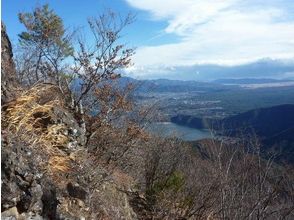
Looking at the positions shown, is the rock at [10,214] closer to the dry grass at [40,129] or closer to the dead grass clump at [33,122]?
the dry grass at [40,129]

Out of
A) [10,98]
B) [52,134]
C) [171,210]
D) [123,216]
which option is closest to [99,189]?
[123,216]

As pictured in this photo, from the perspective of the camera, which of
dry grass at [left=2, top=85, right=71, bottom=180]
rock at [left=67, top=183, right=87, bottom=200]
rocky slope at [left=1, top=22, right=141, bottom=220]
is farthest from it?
rock at [left=67, top=183, right=87, bottom=200]

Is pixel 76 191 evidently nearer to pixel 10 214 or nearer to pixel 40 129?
pixel 40 129

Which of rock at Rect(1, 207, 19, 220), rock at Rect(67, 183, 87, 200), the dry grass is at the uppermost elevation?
the dry grass

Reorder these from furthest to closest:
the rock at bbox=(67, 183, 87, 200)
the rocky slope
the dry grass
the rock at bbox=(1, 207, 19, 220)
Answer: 1. the rock at bbox=(67, 183, 87, 200)
2. the dry grass
3. the rocky slope
4. the rock at bbox=(1, 207, 19, 220)

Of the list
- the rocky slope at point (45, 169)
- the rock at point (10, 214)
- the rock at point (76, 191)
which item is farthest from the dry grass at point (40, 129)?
the rock at point (10, 214)

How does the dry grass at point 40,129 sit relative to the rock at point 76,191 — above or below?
above

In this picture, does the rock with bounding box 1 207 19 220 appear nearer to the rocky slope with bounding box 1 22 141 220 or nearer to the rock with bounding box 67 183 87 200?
the rocky slope with bounding box 1 22 141 220

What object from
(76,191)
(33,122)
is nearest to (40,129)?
(33,122)

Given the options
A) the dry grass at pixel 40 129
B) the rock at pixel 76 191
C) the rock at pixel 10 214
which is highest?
the dry grass at pixel 40 129

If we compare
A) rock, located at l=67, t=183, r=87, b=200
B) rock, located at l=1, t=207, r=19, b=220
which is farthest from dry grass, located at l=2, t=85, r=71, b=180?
rock, located at l=1, t=207, r=19, b=220

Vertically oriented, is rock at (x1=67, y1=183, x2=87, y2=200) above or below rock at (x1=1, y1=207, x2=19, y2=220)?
below

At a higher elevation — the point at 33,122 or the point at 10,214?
the point at 33,122

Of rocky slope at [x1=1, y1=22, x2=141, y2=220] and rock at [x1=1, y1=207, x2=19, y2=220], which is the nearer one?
rock at [x1=1, y1=207, x2=19, y2=220]
